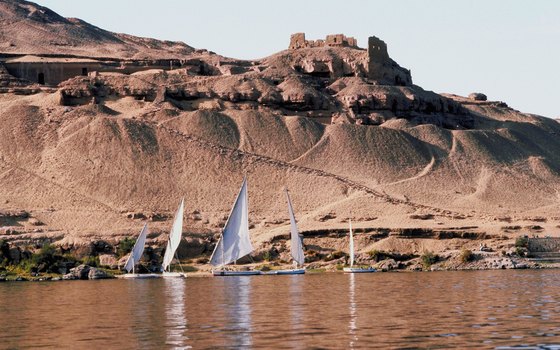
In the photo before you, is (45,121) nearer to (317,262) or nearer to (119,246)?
(119,246)

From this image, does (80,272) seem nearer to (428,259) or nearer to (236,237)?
(236,237)

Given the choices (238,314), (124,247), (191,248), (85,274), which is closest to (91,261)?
(124,247)

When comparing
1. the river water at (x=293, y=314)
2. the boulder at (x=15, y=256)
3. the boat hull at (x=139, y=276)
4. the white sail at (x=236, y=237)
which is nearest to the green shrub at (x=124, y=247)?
the boat hull at (x=139, y=276)

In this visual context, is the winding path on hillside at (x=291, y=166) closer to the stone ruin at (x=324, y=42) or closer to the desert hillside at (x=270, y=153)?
the desert hillside at (x=270, y=153)

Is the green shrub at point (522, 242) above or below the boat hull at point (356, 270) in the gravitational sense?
above

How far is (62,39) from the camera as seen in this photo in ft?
499

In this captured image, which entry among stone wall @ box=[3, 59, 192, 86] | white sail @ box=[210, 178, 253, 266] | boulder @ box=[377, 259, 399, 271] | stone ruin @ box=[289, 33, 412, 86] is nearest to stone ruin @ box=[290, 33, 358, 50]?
stone ruin @ box=[289, 33, 412, 86]

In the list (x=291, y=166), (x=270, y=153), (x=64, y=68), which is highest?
(x=64, y=68)

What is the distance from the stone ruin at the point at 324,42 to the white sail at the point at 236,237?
56587 millimetres

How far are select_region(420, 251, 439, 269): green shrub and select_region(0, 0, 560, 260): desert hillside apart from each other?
4.50 m

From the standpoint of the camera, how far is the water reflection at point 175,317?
34.1 meters

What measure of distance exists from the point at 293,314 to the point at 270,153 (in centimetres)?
6863

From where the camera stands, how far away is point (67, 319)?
41656 mm

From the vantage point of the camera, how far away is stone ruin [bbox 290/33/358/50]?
411ft
